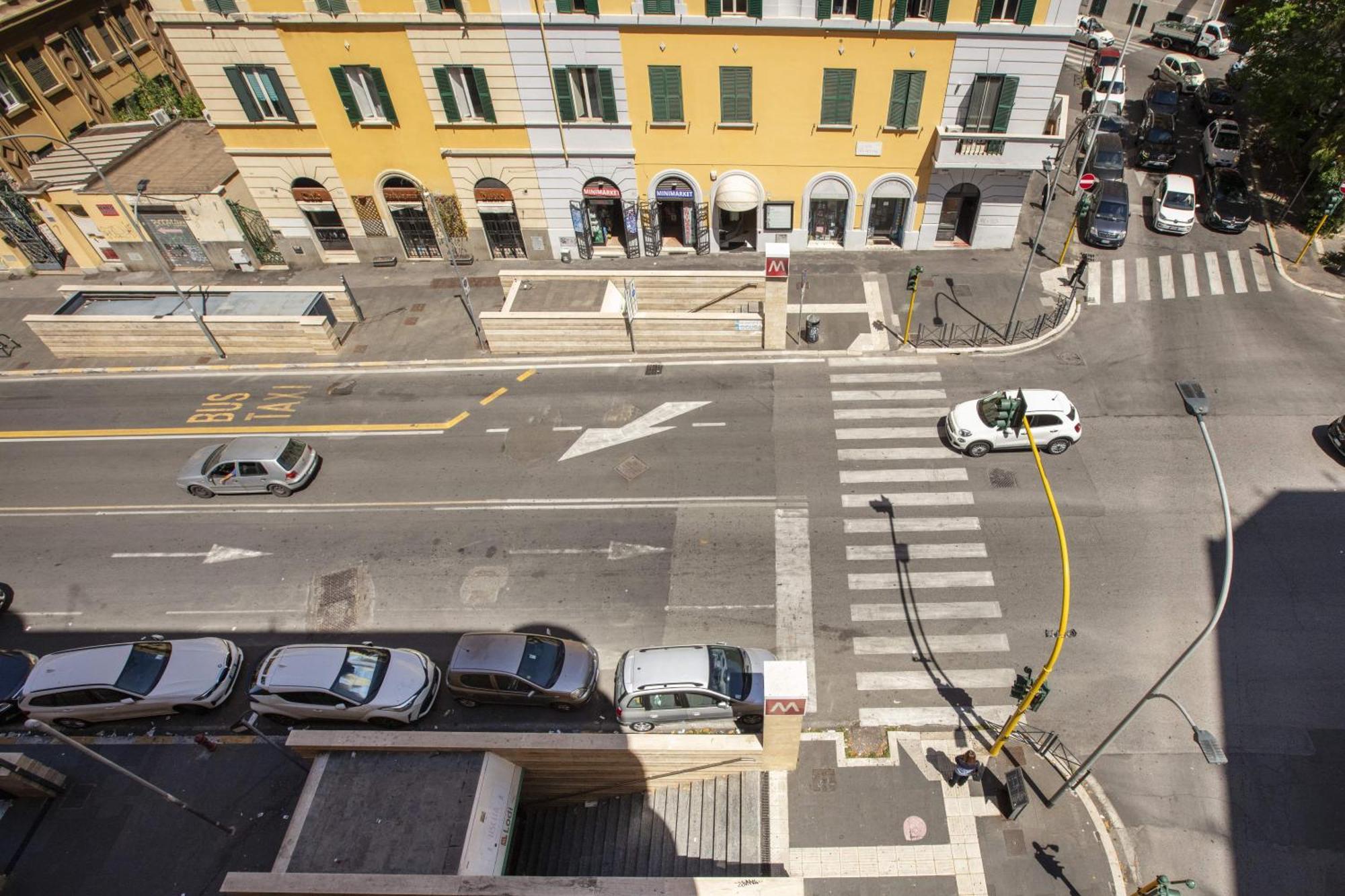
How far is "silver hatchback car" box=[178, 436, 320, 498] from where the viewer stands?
22.5 m

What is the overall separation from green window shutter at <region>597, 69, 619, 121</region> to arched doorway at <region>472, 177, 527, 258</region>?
20.0ft

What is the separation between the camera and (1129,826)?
15219 millimetres

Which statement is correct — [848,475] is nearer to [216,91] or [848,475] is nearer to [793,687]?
[793,687]

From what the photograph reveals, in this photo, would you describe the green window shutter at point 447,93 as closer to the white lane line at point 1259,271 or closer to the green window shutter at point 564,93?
the green window shutter at point 564,93

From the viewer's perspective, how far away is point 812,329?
89.7 ft

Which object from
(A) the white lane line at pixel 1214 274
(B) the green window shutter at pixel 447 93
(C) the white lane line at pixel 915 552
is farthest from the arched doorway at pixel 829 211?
(C) the white lane line at pixel 915 552

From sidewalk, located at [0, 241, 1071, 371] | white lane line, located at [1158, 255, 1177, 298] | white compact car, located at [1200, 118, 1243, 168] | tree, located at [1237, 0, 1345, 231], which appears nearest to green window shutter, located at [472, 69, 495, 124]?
sidewalk, located at [0, 241, 1071, 371]

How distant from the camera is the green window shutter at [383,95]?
29.0 m

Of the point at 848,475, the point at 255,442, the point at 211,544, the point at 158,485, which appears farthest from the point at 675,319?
the point at 158,485

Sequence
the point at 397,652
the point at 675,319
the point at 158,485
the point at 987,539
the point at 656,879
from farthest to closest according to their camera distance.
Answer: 1. the point at 675,319
2. the point at 158,485
3. the point at 987,539
4. the point at 397,652
5. the point at 656,879

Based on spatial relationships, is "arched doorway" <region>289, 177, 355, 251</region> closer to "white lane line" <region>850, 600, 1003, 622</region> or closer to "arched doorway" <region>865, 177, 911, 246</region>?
"arched doorway" <region>865, 177, 911, 246</region>

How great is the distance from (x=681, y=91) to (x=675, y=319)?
1034 centimetres

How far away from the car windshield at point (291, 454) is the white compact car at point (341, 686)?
295 inches

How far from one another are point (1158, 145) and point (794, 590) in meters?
36.4
